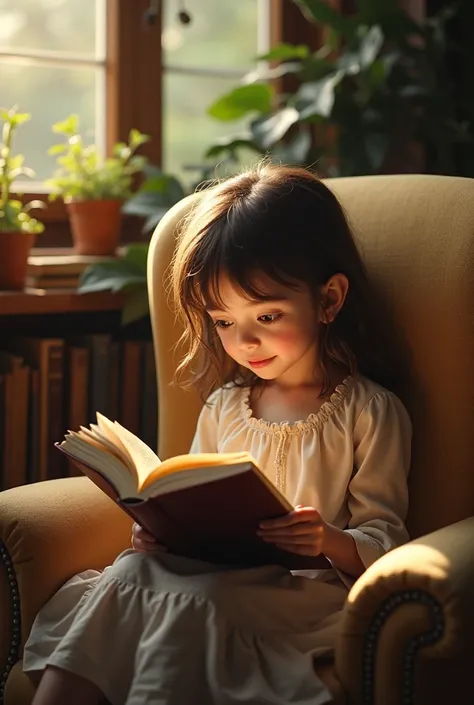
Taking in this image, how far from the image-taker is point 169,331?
1.93 metres

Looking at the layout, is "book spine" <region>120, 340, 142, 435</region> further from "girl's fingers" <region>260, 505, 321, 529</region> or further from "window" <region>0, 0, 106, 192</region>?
"girl's fingers" <region>260, 505, 321, 529</region>

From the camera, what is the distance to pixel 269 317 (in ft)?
5.16

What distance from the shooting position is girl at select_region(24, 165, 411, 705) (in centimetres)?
138

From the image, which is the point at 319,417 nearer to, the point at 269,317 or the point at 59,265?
the point at 269,317

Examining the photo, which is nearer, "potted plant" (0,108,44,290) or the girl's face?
the girl's face

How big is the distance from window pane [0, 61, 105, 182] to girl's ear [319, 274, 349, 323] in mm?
1234

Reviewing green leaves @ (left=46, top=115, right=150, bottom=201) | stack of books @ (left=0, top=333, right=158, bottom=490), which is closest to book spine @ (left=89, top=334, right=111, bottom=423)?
stack of books @ (left=0, top=333, right=158, bottom=490)

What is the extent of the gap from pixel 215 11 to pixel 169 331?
4.33ft

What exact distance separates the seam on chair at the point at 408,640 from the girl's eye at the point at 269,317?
1.52 feet

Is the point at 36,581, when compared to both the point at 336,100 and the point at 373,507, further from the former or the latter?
the point at 336,100

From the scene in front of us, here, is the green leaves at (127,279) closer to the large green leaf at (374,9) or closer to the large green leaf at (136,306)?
the large green leaf at (136,306)

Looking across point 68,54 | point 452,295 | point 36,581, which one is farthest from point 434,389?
point 68,54

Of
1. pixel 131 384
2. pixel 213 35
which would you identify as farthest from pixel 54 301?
pixel 213 35

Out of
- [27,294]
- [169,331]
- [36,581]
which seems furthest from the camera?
[27,294]
